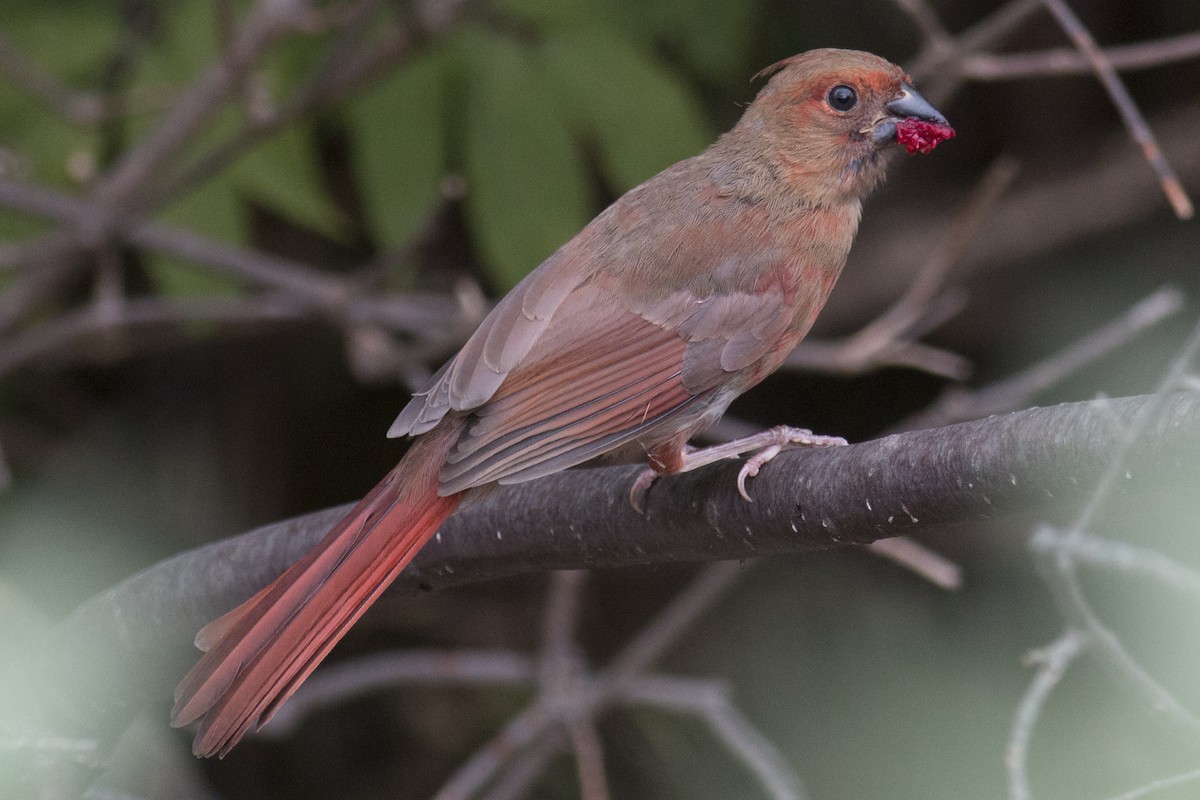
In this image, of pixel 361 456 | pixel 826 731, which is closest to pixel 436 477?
pixel 826 731

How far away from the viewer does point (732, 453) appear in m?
2.39

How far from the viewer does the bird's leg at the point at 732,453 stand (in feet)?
6.81

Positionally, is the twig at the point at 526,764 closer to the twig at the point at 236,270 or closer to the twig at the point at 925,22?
the twig at the point at 236,270

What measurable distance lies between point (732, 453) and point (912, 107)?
85cm

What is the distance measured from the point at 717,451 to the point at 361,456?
2684mm

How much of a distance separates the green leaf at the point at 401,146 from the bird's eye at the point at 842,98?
1.04 m

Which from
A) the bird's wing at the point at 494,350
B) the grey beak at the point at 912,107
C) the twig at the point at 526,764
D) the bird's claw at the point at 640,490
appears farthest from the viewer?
the twig at the point at 526,764

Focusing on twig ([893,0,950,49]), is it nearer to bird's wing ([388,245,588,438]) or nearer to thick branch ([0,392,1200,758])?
bird's wing ([388,245,588,438])

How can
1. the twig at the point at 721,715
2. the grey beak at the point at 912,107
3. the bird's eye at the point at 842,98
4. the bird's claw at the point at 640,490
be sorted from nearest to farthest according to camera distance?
the bird's claw at the point at 640,490
the grey beak at the point at 912,107
the bird's eye at the point at 842,98
the twig at the point at 721,715

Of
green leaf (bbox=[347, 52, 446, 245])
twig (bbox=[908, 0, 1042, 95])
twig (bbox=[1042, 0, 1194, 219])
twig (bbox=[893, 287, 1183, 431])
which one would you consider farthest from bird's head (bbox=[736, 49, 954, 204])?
green leaf (bbox=[347, 52, 446, 245])

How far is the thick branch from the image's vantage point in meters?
1.60

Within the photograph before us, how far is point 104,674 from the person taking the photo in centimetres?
237

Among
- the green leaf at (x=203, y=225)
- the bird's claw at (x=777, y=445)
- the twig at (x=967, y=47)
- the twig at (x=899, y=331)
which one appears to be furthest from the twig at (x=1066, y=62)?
the green leaf at (x=203, y=225)

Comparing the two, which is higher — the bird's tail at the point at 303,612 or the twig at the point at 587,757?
the twig at the point at 587,757
